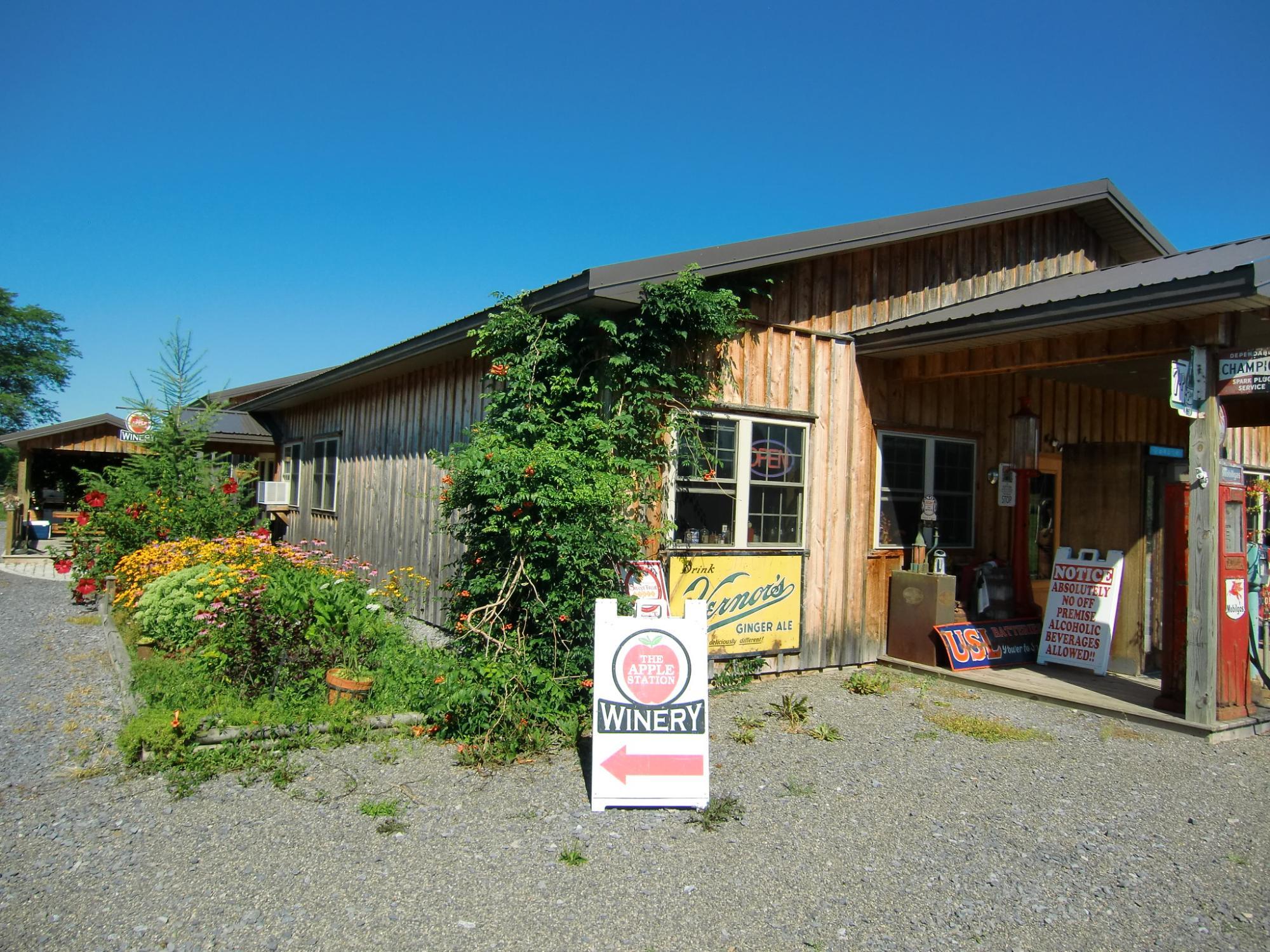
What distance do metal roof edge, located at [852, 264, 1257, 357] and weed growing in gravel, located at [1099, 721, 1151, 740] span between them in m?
3.10

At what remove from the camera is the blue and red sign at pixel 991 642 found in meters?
8.23

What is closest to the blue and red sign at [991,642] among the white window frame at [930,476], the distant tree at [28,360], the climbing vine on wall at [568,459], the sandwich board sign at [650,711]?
the white window frame at [930,476]

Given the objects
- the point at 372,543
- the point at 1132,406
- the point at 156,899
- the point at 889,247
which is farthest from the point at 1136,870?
the point at 372,543

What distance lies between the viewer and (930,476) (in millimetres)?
9078

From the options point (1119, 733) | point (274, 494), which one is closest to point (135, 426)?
Result: point (274, 494)

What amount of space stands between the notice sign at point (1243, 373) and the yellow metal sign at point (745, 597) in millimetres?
3551

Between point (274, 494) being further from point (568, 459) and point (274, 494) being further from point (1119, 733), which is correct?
point (1119, 733)

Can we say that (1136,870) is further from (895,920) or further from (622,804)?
(622,804)

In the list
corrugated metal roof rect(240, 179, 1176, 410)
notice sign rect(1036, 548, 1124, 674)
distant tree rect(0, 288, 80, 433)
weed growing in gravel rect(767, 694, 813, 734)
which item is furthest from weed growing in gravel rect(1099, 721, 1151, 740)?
distant tree rect(0, 288, 80, 433)

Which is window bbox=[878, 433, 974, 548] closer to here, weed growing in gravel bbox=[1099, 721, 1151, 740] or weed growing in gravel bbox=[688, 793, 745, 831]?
weed growing in gravel bbox=[1099, 721, 1151, 740]

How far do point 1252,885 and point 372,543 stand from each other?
32.5 feet

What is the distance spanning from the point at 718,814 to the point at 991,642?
16.9ft

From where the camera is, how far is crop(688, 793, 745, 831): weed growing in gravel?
438 cm

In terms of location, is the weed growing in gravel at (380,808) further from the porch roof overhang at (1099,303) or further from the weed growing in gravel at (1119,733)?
the porch roof overhang at (1099,303)
